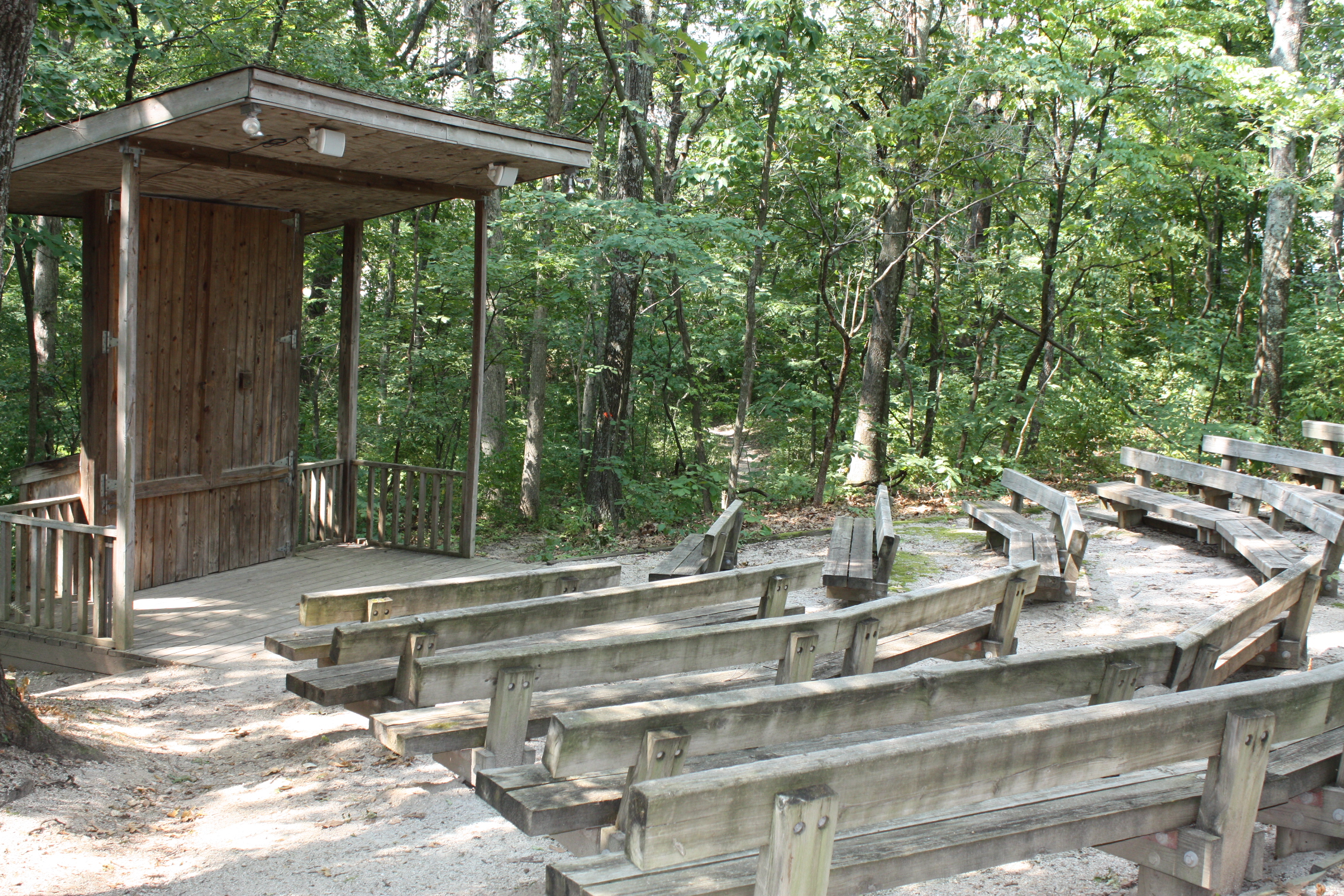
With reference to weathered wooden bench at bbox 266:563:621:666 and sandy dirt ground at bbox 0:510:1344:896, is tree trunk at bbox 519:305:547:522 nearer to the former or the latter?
sandy dirt ground at bbox 0:510:1344:896

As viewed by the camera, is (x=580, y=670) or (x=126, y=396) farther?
(x=126, y=396)

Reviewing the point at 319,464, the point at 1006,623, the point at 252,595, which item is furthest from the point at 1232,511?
the point at 252,595

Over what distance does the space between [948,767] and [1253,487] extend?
307 inches

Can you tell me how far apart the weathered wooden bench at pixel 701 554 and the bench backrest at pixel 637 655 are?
177cm

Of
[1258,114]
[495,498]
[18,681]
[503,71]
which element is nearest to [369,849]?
[18,681]

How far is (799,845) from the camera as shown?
6.23 ft

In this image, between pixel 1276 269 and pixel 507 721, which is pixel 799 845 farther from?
pixel 1276 269

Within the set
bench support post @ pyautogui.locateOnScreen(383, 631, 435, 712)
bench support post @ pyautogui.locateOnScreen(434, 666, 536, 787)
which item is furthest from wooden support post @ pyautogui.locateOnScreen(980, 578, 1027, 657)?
bench support post @ pyautogui.locateOnScreen(383, 631, 435, 712)

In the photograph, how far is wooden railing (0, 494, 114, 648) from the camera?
590 centimetres

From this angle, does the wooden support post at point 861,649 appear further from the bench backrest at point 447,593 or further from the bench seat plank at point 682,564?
the bench seat plank at point 682,564

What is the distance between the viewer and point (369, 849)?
3.62 m

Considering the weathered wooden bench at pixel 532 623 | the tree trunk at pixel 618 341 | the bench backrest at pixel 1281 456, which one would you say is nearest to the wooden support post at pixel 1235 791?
the weathered wooden bench at pixel 532 623

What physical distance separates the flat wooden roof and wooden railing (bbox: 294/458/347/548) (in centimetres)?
236

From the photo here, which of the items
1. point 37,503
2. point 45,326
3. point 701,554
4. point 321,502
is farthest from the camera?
point 45,326
